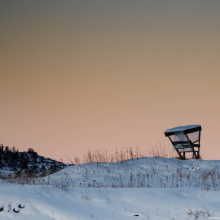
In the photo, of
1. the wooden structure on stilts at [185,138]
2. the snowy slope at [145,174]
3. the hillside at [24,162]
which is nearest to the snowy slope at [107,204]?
the snowy slope at [145,174]

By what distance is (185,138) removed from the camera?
1341 centimetres

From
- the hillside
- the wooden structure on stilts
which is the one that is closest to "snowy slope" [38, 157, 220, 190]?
the wooden structure on stilts

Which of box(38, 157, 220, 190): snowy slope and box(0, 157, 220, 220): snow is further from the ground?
box(38, 157, 220, 190): snowy slope

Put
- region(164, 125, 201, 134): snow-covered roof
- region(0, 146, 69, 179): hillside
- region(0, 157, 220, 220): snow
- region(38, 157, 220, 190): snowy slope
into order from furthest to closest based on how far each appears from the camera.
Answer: region(0, 146, 69, 179): hillside < region(164, 125, 201, 134): snow-covered roof < region(38, 157, 220, 190): snowy slope < region(0, 157, 220, 220): snow

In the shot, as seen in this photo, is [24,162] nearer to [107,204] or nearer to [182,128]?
[182,128]

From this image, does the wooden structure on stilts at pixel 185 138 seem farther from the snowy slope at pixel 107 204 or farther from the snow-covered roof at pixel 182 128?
the snowy slope at pixel 107 204

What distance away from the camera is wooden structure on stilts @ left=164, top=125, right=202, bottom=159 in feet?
44.0

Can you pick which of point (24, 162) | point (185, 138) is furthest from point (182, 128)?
point (24, 162)

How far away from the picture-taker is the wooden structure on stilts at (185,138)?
44.0 ft

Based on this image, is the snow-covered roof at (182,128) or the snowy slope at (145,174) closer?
the snowy slope at (145,174)

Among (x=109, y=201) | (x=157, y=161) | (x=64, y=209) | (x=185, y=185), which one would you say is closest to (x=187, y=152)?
(x=157, y=161)

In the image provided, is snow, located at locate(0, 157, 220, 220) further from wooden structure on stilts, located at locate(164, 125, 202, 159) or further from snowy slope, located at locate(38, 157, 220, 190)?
wooden structure on stilts, located at locate(164, 125, 202, 159)

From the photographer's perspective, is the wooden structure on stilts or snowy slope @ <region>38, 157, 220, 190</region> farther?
the wooden structure on stilts

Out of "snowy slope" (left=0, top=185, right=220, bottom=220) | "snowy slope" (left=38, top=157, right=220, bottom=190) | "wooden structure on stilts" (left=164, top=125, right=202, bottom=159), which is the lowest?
"snowy slope" (left=0, top=185, right=220, bottom=220)
